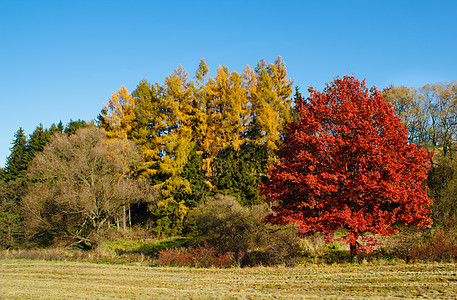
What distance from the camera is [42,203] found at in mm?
29703

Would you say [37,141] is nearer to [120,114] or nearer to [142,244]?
[120,114]

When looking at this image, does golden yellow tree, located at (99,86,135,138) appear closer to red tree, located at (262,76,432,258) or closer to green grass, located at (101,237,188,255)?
green grass, located at (101,237,188,255)

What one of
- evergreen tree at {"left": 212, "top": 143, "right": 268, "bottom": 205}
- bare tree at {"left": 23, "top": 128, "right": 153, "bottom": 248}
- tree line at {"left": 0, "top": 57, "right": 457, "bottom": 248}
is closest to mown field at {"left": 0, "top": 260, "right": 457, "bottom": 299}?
bare tree at {"left": 23, "top": 128, "right": 153, "bottom": 248}

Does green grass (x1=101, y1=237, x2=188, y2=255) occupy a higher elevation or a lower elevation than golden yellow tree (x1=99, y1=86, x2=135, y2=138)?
lower

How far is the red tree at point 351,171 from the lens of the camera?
13.8 meters

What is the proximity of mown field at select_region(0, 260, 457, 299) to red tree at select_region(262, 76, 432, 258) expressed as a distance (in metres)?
2.00

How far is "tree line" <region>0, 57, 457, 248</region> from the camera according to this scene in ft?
93.9

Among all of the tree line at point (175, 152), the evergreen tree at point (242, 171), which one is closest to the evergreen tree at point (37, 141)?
the tree line at point (175, 152)

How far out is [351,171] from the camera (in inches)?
578

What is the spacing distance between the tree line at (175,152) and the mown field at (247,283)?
1277cm

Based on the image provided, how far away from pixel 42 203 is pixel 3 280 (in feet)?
52.9

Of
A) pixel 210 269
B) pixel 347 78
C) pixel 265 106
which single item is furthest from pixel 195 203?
pixel 347 78

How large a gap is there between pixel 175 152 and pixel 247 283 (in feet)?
76.3

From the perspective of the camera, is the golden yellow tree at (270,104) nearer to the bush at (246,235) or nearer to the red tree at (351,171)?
the bush at (246,235)
